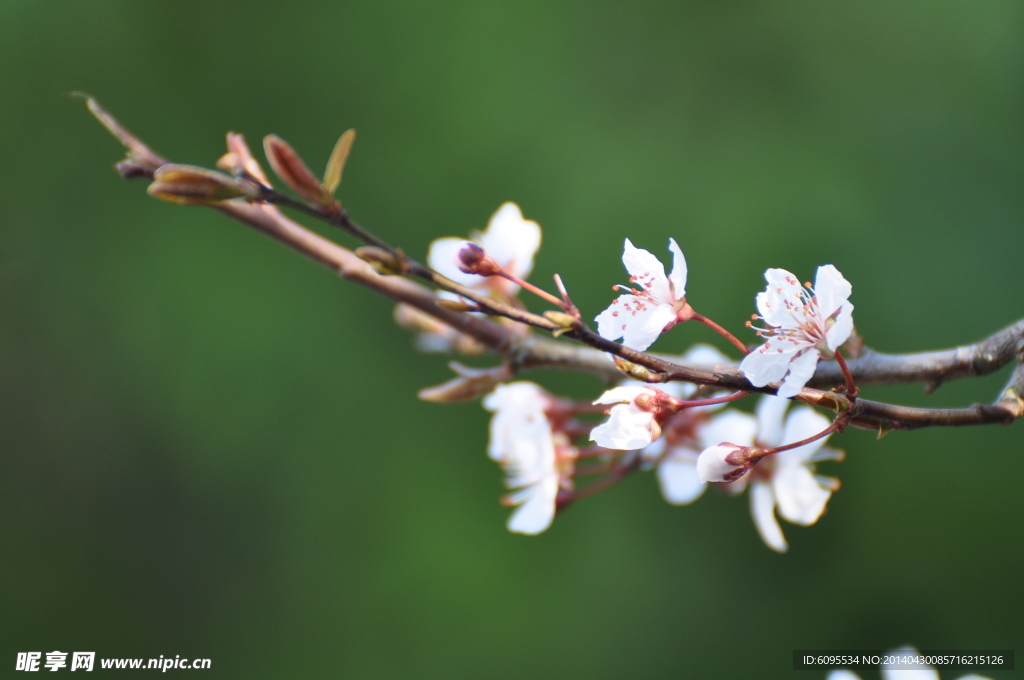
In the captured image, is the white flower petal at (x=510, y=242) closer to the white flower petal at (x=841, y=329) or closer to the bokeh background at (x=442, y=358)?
the white flower petal at (x=841, y=329)

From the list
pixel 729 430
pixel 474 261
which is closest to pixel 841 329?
pixel 474 261

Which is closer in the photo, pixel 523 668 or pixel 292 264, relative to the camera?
pixel 523 668

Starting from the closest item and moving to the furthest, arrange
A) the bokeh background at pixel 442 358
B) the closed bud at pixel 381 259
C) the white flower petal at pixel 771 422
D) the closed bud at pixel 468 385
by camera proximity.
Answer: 1. the closed bud at pixel 381 259
2. the closed bud at pixel 468 385
3. the white flower petal at pixel 771 422
4. the bokeh background at pixel 442 358

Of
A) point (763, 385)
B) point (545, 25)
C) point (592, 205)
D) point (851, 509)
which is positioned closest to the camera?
point (763, 385)

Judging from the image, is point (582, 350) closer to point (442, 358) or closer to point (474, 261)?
point (474, 261)

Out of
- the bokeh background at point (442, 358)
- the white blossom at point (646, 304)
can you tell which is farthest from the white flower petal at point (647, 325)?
the bokeh background at point (442, 358)

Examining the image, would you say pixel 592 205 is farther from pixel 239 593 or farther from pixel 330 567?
pixel 239 593

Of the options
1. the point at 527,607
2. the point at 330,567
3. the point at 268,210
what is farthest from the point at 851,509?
the point at 268,210
